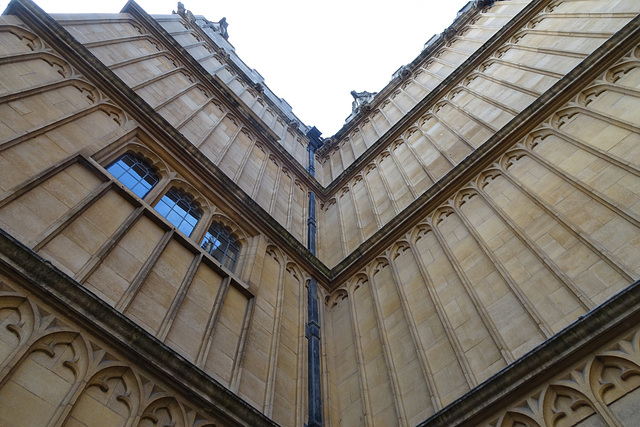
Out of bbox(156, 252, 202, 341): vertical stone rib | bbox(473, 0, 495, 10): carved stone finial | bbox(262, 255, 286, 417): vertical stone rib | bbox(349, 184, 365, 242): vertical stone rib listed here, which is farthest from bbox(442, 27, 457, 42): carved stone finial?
bbox(156, 252, 202, 341): vertical stone rib

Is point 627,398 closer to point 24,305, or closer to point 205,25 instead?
point 24,305

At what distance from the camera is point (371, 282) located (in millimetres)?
10047

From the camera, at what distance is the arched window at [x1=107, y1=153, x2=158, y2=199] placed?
8.40 metres

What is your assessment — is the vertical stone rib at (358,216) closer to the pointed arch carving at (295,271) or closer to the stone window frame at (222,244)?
the pointed arch carving at (295,271)

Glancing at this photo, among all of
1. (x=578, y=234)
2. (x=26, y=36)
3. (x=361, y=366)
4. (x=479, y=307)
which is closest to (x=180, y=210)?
(x=26, y=36)

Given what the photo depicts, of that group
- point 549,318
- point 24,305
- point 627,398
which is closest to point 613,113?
point 549,318

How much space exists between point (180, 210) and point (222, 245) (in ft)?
3.60

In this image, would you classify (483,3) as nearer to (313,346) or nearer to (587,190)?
(587,190)

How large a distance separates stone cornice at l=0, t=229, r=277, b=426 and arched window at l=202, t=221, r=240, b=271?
11.6 feet

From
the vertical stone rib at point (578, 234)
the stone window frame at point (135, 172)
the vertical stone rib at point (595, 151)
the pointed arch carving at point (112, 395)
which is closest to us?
the pointed arch carving at point (112, 395)

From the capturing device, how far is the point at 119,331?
542 centimetres

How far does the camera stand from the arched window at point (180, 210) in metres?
8.78

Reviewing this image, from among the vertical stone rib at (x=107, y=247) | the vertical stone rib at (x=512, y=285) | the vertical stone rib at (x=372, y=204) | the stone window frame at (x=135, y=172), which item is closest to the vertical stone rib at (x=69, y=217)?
the vertical stone rib at (x=107, y=247)

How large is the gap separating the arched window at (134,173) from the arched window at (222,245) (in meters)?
1.47
